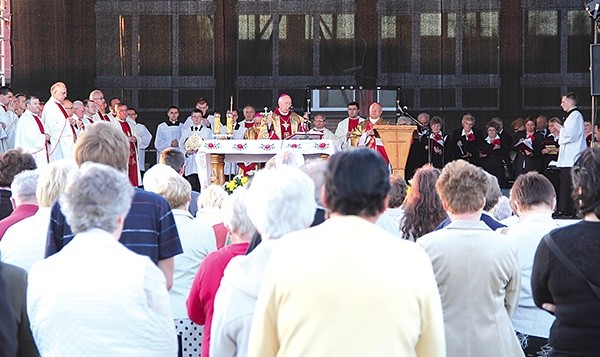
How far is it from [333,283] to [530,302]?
248cm

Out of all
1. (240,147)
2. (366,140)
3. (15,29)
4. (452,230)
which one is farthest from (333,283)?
(15,29)

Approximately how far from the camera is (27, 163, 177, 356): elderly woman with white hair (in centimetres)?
354

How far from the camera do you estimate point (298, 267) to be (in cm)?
308

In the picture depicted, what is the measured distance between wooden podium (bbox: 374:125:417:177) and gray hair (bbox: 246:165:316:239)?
1062 cm

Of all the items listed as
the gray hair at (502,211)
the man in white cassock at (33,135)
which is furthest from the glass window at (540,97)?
the gray hair at (502,211)

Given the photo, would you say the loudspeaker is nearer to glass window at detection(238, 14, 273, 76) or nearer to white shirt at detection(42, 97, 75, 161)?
white shirt at detection(42, 97, 75, 161)

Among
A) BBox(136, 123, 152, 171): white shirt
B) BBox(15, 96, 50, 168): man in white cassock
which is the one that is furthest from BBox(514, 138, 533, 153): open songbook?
BBox(15, 96, 50, 168): man in white cassock

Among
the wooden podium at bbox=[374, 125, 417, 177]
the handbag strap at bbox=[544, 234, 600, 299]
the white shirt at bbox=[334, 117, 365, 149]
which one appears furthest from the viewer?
the white shirt at bbox=[334, 117, 365, 149]

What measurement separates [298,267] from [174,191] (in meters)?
2.86

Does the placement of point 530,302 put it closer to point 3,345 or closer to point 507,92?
point 3,345

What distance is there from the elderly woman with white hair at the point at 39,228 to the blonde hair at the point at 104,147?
0.25 metres

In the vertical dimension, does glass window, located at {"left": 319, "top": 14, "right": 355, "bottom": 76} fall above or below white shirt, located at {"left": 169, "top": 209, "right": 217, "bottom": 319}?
above

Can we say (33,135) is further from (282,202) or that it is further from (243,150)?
(282,202)

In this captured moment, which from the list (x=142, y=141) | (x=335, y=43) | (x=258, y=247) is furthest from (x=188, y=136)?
(x=258, y=247)
